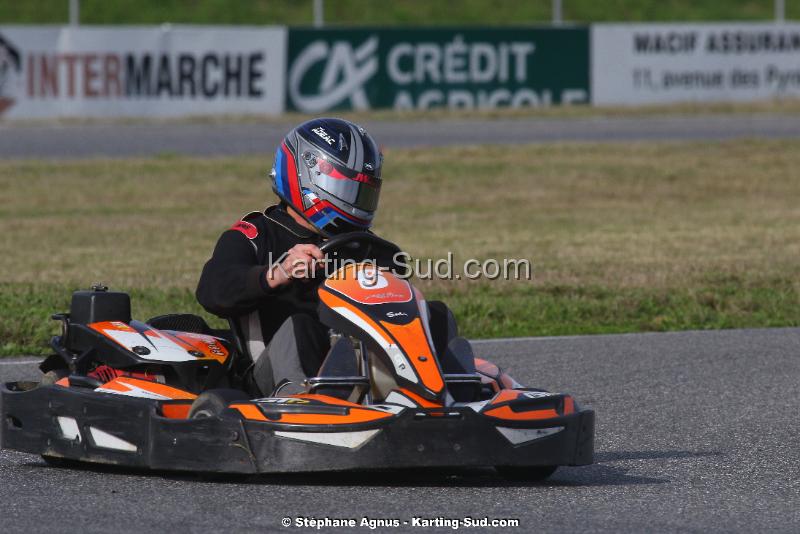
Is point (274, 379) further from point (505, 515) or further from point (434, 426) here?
point (505, 515)

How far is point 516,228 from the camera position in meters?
13.9

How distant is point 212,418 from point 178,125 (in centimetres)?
1834

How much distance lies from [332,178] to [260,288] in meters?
0.54

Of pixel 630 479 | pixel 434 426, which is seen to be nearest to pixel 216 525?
pixel 434 426

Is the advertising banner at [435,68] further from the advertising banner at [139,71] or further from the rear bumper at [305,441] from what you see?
the rear bumper at [305,441]

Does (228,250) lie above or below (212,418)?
above

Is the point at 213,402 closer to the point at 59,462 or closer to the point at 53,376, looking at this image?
the point at 59,462

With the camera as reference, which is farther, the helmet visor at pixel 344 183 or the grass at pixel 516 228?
the grass at pixel 516 228

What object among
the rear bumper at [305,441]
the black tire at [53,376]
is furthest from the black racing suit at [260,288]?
the black tire at [53,376]

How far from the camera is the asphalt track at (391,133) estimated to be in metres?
19.8

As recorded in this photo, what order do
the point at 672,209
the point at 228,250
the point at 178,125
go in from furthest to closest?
1. the point at 178,125
2. the point at 672,209
3. the point at 228,250

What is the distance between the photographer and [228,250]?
17.9 ft

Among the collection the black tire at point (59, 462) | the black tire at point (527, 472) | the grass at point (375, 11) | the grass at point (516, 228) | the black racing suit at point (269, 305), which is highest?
the grass at point (375, 11)

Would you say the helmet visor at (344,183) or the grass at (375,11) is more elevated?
the grass at (375,11)
